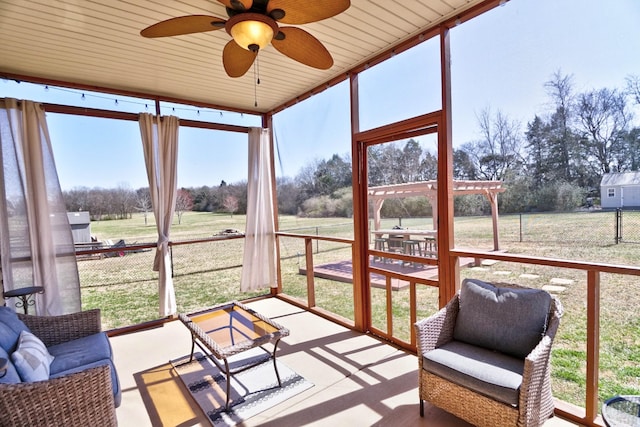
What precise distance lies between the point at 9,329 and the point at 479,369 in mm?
2916

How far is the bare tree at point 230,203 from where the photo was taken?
4551 mm

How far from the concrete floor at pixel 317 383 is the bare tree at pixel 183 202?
1.47 metres

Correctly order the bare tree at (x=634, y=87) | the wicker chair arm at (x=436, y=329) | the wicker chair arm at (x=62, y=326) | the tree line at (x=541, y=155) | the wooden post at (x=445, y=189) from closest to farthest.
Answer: the bare tree at (x=634, y=87) < the tree line at (x=541, y=155) < the wicker chair arm at (x=436, y=329) < the wicker chair arm at (x=62, y=326) < the wooden post at (x=445, y=189)

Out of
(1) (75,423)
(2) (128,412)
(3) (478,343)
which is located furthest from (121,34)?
(3) (478,343)

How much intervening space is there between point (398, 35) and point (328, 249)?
2.46m

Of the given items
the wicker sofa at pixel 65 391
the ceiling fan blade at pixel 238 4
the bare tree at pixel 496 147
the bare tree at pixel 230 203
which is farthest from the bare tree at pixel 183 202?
the bare tree at pixel 496 147

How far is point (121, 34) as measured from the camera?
2.48 metres

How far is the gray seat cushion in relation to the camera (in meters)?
1.67

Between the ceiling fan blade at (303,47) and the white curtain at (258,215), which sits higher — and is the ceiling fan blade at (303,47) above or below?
above

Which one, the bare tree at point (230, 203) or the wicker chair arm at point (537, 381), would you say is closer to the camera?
the wicker chair arm at point (537, 381)

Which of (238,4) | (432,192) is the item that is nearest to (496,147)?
(432,192)

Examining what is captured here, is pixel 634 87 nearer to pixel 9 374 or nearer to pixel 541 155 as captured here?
pixel 541 155

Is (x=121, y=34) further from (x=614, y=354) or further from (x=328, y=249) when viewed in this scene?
(x=614, y=354)

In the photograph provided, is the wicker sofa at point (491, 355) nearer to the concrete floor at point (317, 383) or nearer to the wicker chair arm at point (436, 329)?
the wicker chair arm at point (436, 329)
